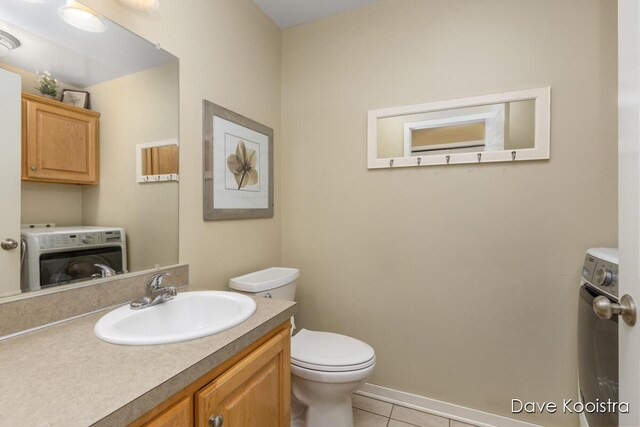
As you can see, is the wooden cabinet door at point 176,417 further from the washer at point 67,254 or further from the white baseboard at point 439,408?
the white baseboard at point 439,408

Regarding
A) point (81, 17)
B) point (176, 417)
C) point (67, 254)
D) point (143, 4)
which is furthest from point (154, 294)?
point (143, 4)

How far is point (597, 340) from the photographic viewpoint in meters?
1.18

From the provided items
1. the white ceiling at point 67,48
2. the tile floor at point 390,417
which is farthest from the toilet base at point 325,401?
the white ceiling at point 67,48

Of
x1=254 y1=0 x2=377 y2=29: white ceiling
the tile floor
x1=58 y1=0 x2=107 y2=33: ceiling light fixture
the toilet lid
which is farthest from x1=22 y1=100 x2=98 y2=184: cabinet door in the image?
the tile floor

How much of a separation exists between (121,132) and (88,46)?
301mm

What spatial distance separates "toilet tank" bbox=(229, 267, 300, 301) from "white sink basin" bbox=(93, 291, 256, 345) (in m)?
0.31

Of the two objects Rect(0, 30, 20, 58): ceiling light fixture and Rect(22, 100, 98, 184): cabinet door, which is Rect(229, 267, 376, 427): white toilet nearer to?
Rect(22, 100, 98, 184): cabinet door

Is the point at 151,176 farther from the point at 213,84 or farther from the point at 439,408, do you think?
the point at 439,408

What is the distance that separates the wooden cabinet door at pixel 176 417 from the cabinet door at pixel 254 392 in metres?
0.03

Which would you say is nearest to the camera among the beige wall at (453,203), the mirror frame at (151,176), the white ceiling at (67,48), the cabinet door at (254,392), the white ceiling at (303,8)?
the cabinet door at (254,392)

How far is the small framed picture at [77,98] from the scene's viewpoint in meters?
0.97

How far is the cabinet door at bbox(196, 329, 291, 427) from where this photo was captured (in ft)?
2.44

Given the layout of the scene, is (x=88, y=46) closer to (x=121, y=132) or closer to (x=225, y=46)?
(x=121, y=132)

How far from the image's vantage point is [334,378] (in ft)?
4.35
